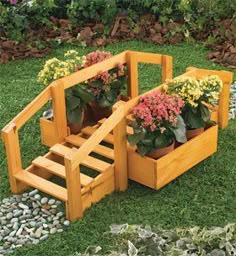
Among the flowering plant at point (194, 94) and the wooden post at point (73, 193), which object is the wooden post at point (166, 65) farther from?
the wooden post at point (73, 193)

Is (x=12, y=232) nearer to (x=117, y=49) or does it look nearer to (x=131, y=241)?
(x=131, y=241)

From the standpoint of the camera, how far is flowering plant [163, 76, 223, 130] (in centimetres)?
480

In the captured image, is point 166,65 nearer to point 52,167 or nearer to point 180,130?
point 180,130

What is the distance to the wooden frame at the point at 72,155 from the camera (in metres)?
4.29

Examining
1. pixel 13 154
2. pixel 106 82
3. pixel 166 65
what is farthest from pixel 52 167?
pixel 166 65

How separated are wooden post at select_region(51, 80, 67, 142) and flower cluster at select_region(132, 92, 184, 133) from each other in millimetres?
695

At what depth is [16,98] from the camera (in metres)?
6.47

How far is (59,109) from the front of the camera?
504 centimetres

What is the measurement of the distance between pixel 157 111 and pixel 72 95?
1010 millimetres

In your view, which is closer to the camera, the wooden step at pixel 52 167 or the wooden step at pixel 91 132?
the wooden step at pixel 52 167

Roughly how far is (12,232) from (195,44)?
4369 millimetres

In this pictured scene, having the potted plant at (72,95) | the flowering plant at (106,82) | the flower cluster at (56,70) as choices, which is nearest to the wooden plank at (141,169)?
the potted plant at (72,95)

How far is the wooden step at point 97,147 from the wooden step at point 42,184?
513 mm

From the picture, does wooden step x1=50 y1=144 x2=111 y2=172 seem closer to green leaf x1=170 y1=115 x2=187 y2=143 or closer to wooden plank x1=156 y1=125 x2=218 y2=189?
wooden plank x1=156 y1=125 x2=218 y2=189
